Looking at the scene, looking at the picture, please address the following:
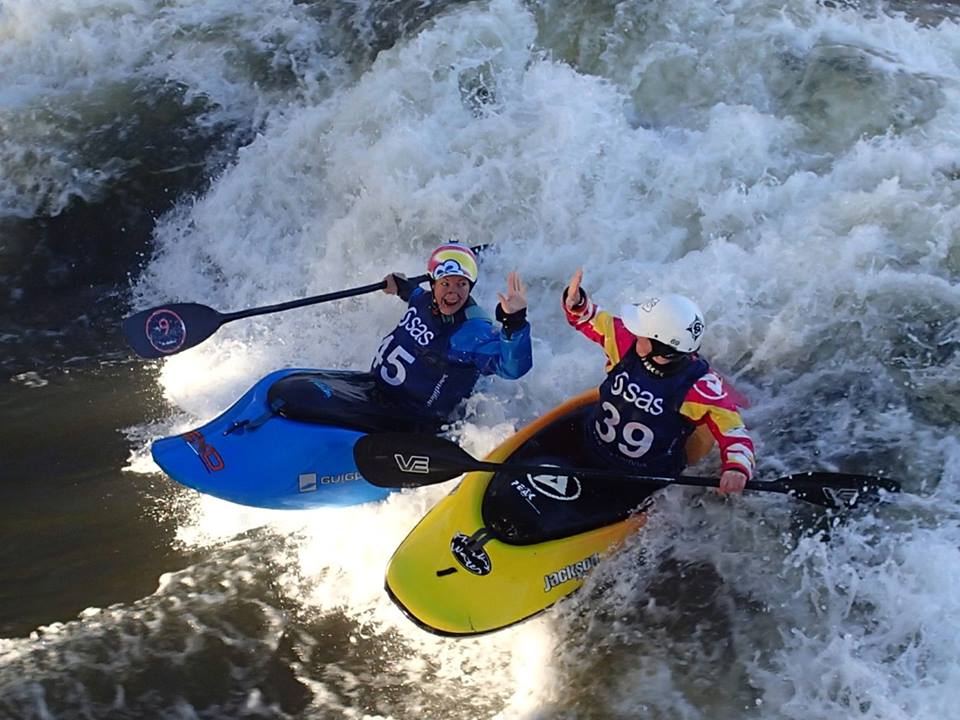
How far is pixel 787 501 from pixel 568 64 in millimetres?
4497

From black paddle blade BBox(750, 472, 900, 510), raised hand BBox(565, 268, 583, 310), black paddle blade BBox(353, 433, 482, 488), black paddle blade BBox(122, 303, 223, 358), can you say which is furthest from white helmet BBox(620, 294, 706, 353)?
black paddle blade BBox(122, 303, 223, 358)

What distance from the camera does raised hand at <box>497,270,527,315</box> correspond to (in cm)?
461

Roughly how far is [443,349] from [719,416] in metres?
1.44

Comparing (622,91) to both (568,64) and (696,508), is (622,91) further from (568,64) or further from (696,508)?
(696,508)

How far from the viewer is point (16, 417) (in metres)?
5.91

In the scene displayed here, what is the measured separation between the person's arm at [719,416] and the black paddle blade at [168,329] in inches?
114

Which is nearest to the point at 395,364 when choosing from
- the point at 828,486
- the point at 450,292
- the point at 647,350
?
the point at 450,292

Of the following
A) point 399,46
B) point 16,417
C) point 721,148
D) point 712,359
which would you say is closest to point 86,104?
point 399,46

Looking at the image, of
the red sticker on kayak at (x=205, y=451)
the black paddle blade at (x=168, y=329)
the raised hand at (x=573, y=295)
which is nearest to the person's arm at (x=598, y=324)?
the raised hand at (x=573, y=295)

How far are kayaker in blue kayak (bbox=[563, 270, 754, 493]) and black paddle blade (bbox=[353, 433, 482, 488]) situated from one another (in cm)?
67

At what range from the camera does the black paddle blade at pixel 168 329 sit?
579 centimetres

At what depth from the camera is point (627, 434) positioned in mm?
4523

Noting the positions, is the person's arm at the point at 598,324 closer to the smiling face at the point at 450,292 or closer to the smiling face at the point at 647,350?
the smiling face at the point at 647,350

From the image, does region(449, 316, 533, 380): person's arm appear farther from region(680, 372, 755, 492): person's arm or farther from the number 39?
region(680, 372, 755, 492): person's arm
